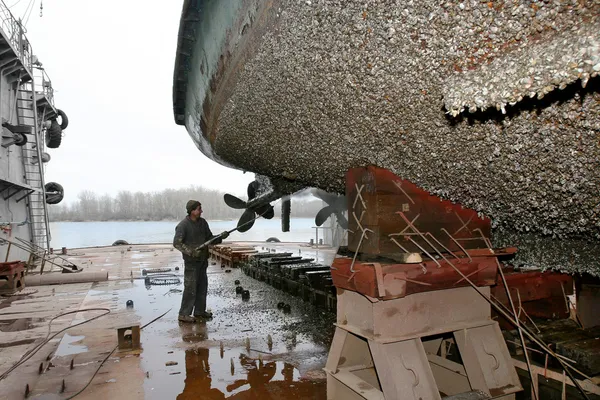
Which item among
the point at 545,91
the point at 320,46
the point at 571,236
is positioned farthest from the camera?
the point at 571,236

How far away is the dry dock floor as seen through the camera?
3.08 metres

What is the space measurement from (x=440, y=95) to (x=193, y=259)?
4140mm

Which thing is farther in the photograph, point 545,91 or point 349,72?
point 349,72

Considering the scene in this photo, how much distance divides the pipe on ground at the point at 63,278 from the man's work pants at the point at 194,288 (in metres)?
3.85

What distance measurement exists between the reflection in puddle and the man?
1.28 metres

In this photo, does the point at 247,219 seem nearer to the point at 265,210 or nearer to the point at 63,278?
the point at 265,210

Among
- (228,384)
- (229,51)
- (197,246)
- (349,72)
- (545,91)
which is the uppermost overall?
(229,51)

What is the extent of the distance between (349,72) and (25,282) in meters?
8.17

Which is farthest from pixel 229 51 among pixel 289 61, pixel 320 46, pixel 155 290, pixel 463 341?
pixel 155 290

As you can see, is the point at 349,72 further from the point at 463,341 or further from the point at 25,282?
the point at 25,282

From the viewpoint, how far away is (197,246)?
16.9ft

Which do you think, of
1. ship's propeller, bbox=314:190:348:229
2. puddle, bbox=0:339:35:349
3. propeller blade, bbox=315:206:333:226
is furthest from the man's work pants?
propeller blade, bbox=315:206:333:226

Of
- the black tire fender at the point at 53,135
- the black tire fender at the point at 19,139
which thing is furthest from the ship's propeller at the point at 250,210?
the black tire fender at the point at 53,135

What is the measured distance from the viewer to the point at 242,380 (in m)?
3.23
